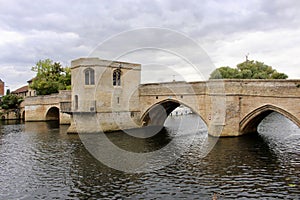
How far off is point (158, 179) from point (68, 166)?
21.1ft

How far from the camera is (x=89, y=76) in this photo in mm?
31250

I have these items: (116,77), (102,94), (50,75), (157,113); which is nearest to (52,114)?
(50,75)

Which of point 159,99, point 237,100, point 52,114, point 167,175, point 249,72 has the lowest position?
point 167,175

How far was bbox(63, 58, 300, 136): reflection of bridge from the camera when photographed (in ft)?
78.8

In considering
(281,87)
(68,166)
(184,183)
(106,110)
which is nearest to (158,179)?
(184,183)

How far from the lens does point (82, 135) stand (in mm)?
30156

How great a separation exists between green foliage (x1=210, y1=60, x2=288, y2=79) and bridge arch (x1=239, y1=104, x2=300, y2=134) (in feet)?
96.4

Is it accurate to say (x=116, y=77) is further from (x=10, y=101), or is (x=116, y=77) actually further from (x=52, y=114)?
(x=10, y=101)

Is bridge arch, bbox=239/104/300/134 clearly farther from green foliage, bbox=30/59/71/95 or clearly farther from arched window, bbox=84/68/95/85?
green foliage, bbox=30/59/71/95

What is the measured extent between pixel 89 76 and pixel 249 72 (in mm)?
37527

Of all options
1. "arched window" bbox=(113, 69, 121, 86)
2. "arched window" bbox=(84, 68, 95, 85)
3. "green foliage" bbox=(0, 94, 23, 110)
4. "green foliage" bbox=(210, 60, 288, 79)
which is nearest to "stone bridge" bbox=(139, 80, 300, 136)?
"arched window" bbox=(113, 69, 121, 86)

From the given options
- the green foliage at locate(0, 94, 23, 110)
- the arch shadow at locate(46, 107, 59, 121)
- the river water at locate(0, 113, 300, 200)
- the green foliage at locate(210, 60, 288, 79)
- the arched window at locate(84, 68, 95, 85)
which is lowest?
the river water at locate(0, 113, 300, 200)

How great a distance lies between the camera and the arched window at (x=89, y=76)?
31188mm

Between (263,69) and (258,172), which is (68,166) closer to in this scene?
(258,172)
